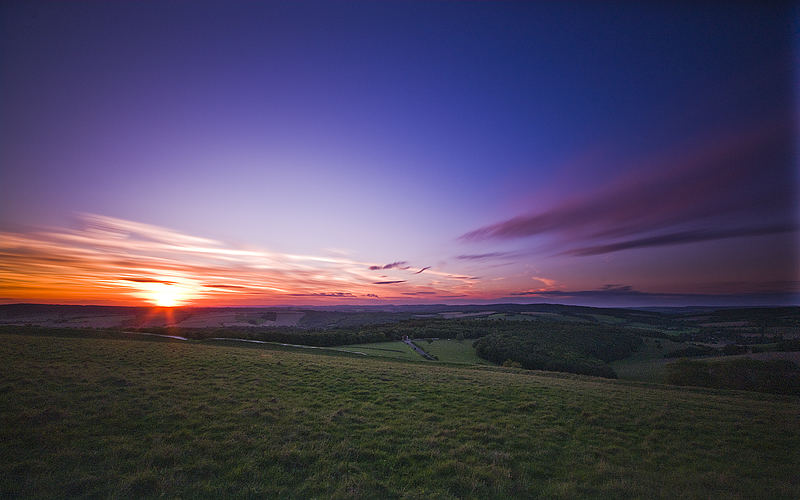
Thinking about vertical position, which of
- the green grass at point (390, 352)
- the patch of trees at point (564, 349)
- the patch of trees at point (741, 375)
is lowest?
the patch of trees at point (564, 349)

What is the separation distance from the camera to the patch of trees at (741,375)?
36031mm

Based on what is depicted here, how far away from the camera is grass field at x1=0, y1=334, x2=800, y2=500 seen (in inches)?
291

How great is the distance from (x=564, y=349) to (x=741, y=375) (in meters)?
29.3

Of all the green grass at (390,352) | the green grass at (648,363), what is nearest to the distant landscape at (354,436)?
the green grass at (390,352)

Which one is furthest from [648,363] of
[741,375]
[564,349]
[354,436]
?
[354,436]

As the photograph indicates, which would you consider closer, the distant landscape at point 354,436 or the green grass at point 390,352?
the distant landscape at point 354,436

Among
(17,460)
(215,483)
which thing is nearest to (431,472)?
(215,483)

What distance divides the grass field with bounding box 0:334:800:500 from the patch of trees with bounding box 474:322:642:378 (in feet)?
125

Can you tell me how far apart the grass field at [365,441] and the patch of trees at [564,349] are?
38.1m

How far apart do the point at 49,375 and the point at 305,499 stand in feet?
67.0

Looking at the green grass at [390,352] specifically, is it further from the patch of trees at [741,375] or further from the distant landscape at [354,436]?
the patch of trees at [741,375]

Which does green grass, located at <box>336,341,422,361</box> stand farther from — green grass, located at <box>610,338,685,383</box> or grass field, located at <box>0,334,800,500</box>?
green grass, located at <box>610,338,685,383</box>

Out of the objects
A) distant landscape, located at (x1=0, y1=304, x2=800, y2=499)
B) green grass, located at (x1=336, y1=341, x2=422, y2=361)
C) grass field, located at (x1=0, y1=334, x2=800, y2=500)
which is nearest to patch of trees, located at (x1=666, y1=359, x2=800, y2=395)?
distant landscape, located at (x1=0, y1=304, x2=800, y2=499)

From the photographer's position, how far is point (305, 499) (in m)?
6.77
